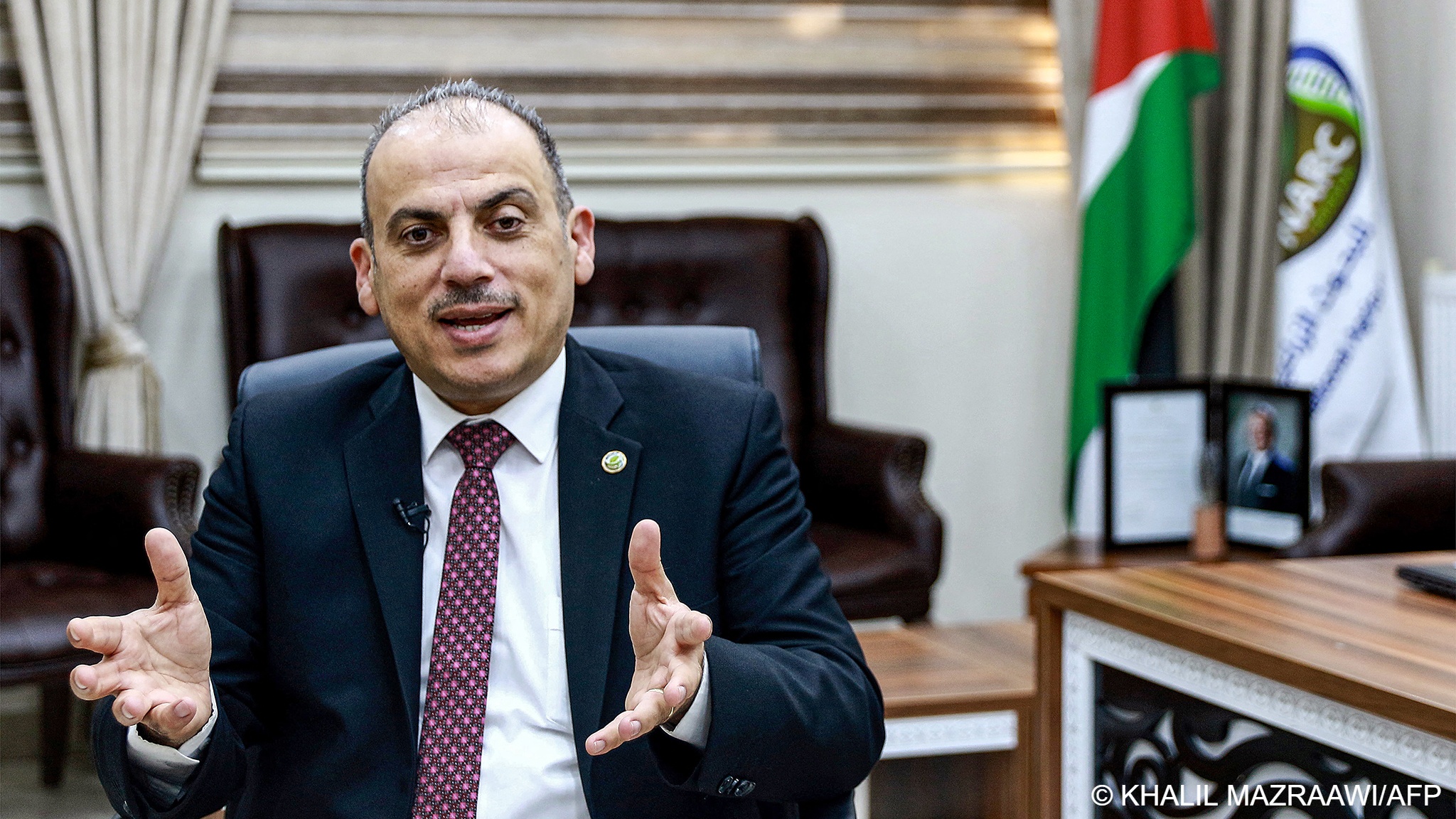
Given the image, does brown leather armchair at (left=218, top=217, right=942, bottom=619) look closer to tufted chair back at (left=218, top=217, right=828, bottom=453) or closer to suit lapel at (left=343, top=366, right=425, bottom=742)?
tufted chair back at (left=218, top=217, right=828, bottom=453)

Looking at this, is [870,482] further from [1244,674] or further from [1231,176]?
[1244,674]

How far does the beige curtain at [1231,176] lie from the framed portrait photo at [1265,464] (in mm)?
486

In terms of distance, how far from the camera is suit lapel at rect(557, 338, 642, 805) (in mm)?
1339

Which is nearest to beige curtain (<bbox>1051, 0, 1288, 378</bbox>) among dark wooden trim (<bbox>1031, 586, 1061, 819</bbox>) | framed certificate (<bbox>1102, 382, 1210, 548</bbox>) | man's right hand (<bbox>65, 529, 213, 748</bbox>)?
framed certificate (<bbox>1102, 382, 1210, 548</bbox>)

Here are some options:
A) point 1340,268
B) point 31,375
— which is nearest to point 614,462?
point 31,375

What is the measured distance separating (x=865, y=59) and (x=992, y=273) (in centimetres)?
73

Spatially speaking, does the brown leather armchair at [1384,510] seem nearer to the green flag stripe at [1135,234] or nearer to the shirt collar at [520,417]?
the green flag stripe at [1135,234]

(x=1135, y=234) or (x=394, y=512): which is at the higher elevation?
(x=1135, y=234)

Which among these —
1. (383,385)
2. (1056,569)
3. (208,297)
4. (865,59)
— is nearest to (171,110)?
(208,297)

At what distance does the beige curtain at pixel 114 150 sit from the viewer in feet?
10.4

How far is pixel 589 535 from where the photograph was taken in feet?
4.57

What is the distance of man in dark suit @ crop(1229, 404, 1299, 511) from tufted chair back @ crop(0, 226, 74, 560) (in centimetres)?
278

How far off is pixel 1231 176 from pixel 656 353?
253 cm

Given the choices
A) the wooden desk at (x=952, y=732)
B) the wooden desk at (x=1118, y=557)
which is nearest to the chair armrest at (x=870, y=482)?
the wooden desk at (x=1118, y=557)
